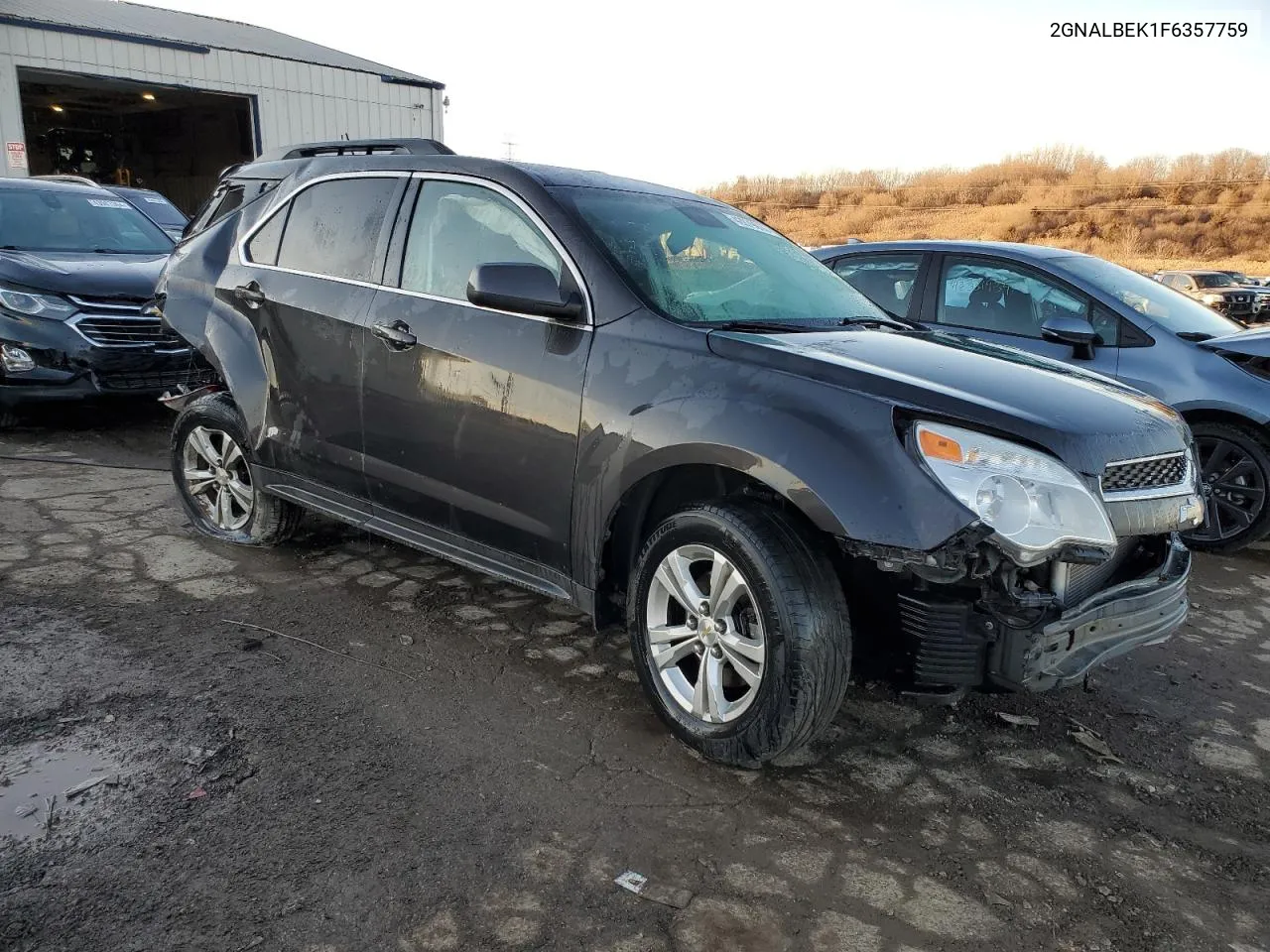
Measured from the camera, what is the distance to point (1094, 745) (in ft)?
10.4

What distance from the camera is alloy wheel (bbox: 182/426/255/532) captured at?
4652 mm

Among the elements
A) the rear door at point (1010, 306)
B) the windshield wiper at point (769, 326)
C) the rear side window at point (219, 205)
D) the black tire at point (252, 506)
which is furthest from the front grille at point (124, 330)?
the rear door at point (1010, 306)

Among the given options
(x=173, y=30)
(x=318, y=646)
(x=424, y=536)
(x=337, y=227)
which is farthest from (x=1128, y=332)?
(x=173, y=30)

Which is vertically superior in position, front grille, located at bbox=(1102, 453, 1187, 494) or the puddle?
front grille, located at bbox=(1102, 453, 1187, 494)

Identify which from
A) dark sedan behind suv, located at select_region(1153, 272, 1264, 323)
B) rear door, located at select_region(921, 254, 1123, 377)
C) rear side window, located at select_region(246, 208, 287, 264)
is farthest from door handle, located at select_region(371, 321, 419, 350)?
dark sedan behind suv, located at select_region(1153, 272, 1264, 323)

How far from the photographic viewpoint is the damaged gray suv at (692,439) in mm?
2588

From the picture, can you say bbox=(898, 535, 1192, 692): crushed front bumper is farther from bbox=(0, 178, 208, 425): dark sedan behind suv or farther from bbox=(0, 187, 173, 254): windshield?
bbox=(0, 187, 173, 254): windshield

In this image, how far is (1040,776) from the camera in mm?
2965

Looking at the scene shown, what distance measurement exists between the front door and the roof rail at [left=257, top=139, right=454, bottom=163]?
40 cm

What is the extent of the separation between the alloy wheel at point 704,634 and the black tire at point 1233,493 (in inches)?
138

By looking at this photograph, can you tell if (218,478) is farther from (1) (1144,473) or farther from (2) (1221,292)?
(2) (1221,292)

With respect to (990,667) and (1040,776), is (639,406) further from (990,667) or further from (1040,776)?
(1040,776)

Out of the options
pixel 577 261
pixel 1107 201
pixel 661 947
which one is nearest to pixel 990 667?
pixel 661 947

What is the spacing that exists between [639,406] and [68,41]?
1919cm
